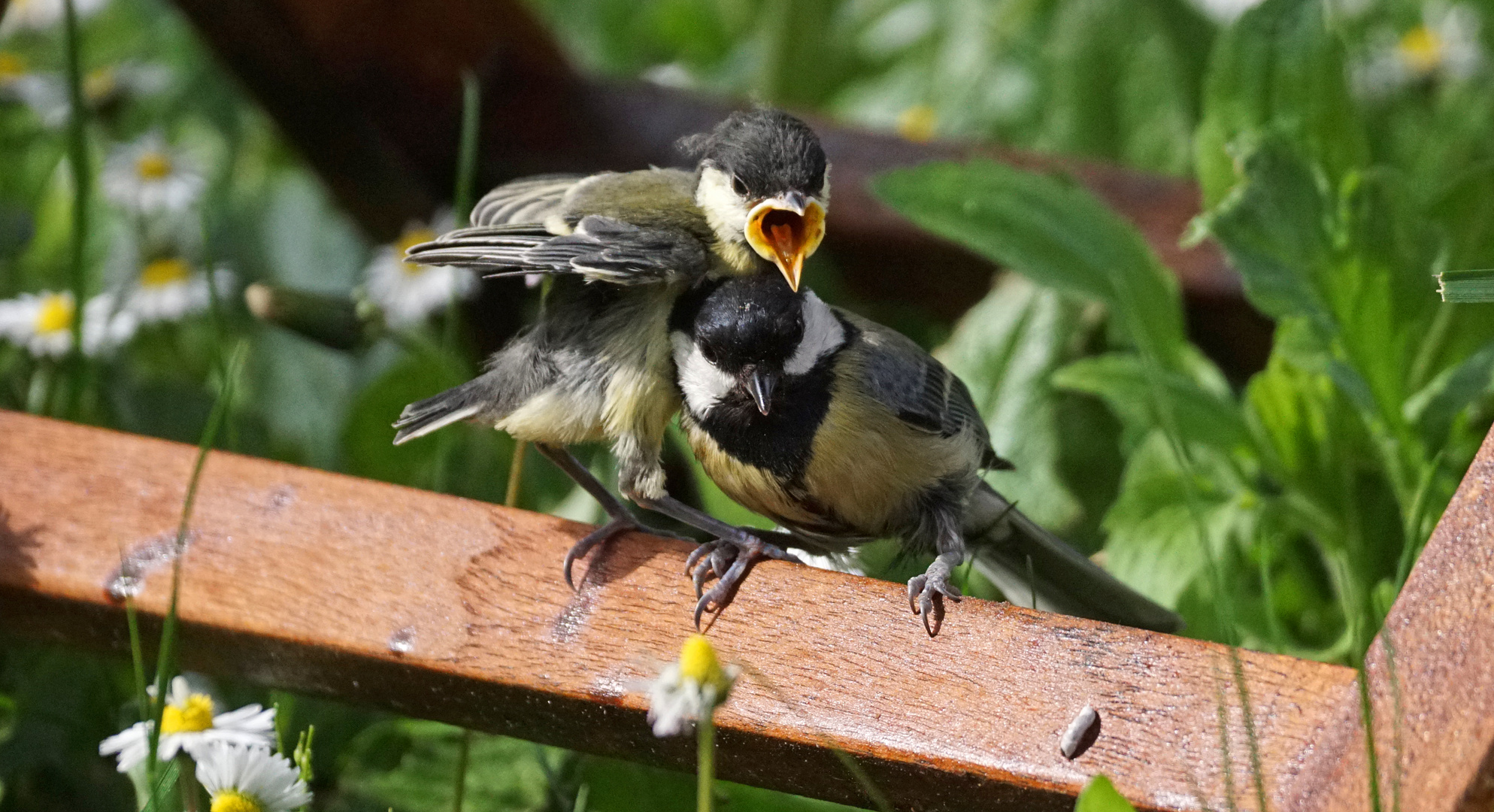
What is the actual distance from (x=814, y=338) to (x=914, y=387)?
0.36ft

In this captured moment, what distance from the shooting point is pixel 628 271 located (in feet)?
4.33

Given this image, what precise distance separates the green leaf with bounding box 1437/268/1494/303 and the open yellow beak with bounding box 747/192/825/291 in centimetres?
50

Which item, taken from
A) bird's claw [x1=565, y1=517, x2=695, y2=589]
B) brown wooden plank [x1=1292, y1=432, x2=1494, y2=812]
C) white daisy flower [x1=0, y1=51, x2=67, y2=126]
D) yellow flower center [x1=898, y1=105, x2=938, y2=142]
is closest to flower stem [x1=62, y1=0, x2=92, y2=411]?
bird's claw [x1=565, y1=517, x2=695, y2=589]

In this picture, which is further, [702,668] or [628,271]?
[628,271]

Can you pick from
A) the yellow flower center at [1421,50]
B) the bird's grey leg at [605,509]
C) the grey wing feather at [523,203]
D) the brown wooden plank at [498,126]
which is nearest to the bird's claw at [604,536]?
the bird's grey leg at [605,509]

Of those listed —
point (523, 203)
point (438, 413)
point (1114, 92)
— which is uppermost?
point (523, 203)

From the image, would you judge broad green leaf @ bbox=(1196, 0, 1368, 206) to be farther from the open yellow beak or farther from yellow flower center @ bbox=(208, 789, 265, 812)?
yellow flower center @ bbox=(208, 789, 265, 812)

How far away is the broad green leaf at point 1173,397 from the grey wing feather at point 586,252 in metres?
0.64

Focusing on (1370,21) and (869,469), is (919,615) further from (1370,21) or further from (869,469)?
A: (1370,21)

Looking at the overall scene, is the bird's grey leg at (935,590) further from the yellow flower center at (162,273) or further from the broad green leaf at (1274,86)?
the yellow flower center at (162,273)

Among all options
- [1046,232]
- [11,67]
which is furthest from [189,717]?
[11,67]

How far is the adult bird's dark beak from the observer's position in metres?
1.33

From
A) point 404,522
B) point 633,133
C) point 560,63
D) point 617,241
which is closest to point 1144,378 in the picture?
point 617,241

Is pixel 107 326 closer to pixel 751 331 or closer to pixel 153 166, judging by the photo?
pixel 153 166
